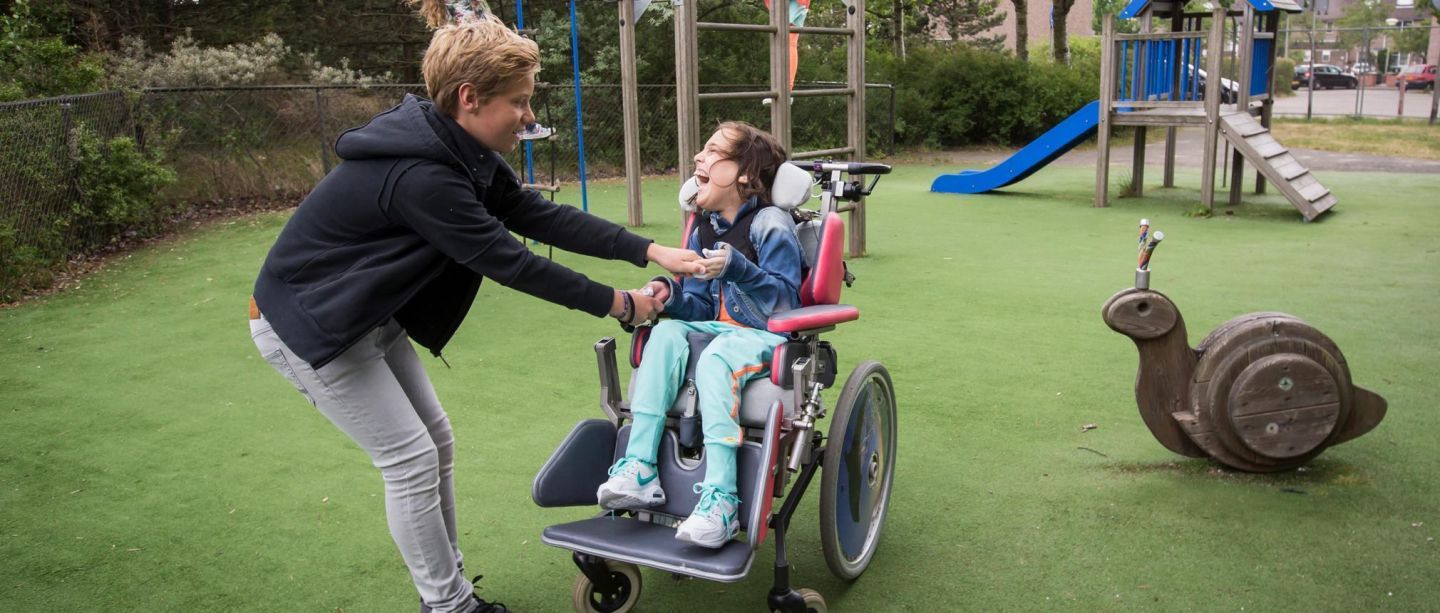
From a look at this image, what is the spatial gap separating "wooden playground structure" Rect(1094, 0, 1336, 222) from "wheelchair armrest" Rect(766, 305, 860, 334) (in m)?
8.57

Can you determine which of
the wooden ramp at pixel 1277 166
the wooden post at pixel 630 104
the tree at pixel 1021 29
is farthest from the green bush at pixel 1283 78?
the wooden post at pixel 630 104

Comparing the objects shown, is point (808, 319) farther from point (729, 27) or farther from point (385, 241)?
point (729, 27)

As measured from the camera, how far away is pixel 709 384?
2.72 meters

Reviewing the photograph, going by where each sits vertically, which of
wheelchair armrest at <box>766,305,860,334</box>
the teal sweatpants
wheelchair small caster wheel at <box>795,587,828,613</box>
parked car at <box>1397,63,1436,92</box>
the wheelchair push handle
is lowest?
wheelchair small caster wheel at <box>795,587,828,613</box>

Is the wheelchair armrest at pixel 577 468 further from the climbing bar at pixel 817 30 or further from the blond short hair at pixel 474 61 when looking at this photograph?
the climbing bar at pixel 817 30

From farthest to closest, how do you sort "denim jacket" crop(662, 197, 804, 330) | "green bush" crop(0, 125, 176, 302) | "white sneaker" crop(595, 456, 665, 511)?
1. "green bush" crop(0, 125, 176, 302)
2. "denim jacket" crop(662, 197, 804, 330)
3. "white sneaker" crop(595, 456, 665, 511)

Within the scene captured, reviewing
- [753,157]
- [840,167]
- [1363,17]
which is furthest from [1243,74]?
[1363,17]

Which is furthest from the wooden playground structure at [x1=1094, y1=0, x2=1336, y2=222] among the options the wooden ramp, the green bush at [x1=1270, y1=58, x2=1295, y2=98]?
the green bush at [x1=1270, y1=58, x2=1295, y2=98]

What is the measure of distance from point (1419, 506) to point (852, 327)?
3042mm

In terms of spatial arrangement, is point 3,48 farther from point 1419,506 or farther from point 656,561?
point 1419,506

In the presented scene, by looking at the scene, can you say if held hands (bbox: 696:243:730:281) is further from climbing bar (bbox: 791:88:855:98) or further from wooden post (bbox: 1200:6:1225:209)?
wooden post (bbox: 1200:6:1225:209)

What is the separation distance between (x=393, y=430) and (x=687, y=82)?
5.34 m

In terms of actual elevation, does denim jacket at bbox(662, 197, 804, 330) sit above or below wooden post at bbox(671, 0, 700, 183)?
below

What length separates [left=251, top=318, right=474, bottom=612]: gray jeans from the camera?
2.45 meters
